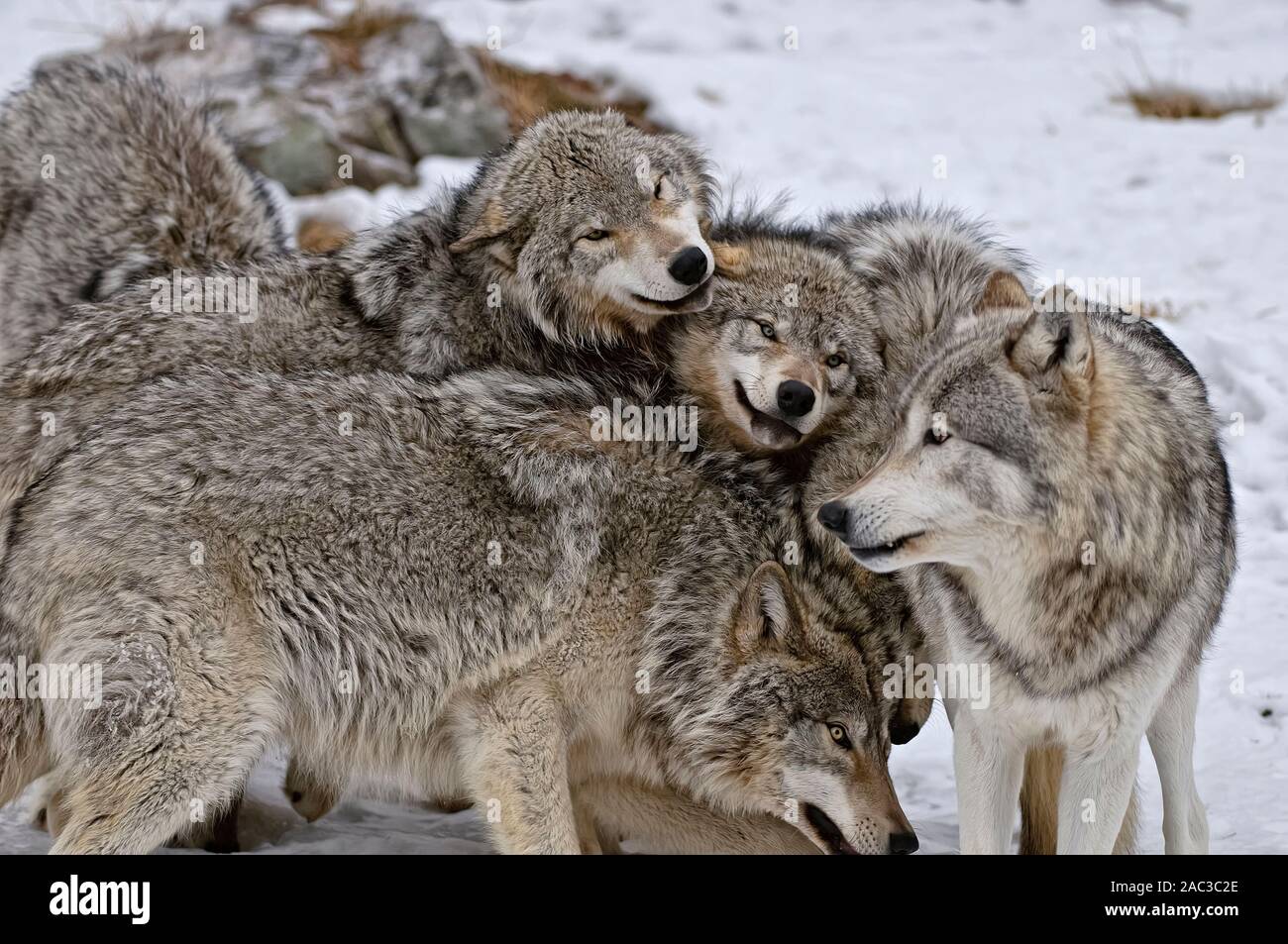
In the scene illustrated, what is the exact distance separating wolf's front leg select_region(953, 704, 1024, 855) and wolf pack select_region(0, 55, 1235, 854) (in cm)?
1

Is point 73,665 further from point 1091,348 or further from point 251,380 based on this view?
point 1091,348

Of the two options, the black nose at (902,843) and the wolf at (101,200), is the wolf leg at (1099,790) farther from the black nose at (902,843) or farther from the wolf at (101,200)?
the wolf at (101,200)

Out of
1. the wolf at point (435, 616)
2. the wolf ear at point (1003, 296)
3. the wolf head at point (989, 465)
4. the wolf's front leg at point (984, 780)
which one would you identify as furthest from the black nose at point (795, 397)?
the wolf's front leg at point (984, 780)

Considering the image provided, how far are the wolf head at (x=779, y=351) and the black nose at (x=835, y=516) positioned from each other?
1.06 metres

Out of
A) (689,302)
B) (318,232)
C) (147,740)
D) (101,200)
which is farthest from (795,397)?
(318,232)

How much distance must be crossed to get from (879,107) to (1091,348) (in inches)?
317

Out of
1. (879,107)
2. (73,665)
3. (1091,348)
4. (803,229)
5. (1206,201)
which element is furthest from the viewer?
(879,107)

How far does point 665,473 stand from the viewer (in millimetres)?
5090

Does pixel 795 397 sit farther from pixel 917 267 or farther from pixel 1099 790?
pixel 1099 790

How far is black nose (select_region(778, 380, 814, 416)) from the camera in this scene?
508cm

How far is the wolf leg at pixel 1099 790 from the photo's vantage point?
4301mm

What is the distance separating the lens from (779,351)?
5293mm

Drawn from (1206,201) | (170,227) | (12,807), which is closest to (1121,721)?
(12,807)

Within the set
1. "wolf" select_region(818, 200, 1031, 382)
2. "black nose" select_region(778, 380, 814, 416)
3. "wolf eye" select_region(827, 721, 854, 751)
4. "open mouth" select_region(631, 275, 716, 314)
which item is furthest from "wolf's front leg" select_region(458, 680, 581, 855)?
"wolf" select_region(818, 200, 1031, 382)
